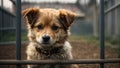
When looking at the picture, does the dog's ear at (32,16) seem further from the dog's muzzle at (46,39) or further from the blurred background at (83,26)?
the blurred background at (83,26)

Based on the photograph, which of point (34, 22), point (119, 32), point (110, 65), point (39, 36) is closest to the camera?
point (39, 36)

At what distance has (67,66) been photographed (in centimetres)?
394

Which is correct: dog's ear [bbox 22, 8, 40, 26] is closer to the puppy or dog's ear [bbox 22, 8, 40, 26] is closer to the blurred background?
the puppy

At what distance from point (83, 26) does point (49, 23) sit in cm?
1896

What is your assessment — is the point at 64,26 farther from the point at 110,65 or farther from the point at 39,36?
the point at 110,65

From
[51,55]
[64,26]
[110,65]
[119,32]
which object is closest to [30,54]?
[51,55]

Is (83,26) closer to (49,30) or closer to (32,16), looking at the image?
(32,16)

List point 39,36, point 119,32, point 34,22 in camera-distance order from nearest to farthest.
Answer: point 39,36, point 34,22, point 119,32

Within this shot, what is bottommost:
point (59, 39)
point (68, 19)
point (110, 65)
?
point (110, 65)

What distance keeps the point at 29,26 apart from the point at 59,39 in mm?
434

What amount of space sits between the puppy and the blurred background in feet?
3.79

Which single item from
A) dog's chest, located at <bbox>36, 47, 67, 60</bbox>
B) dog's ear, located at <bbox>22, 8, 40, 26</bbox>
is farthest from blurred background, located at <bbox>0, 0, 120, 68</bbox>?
dog's ear, located at <bbox>22, 8, 40, 26</bbox>

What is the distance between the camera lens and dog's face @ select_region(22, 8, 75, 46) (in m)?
3.87

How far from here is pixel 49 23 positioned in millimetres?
3938
